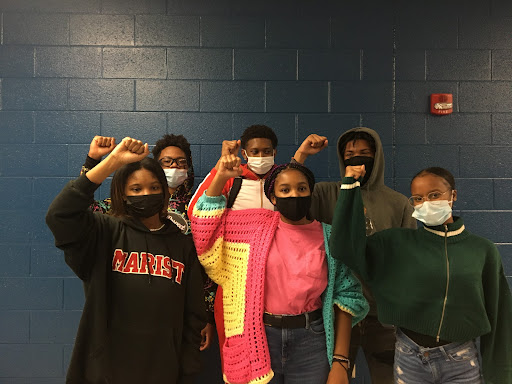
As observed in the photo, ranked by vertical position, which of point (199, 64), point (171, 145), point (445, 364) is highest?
point (199, 64)

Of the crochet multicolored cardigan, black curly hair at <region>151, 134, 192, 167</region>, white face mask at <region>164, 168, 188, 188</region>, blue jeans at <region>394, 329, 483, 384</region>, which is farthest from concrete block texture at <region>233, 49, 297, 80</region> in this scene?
blue jeans at <region>394, 329, 483, 384</region>

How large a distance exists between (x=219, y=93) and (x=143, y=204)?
151cm

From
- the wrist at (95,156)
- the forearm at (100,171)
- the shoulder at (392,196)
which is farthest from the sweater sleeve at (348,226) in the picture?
the wrist at (95,156)

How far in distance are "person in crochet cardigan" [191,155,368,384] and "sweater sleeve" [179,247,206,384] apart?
0.08m

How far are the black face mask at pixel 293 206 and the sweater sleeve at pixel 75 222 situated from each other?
813 millimetres

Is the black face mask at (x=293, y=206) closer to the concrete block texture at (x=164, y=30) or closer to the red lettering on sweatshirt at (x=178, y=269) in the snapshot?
the red lettering on sweatshirt at (x=178, y=269)

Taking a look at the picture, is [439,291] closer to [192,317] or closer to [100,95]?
[192,317]

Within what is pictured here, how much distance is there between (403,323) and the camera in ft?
6.30

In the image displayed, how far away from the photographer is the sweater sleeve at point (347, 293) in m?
1.94

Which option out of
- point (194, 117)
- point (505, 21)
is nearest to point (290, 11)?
point (194, 117)

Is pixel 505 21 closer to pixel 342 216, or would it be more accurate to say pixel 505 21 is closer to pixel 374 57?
pixel 374 57

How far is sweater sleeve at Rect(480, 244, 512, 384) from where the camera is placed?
6.15ft

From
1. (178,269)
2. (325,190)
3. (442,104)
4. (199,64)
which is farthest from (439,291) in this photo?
(199,64)

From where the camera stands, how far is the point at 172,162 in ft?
8.98
